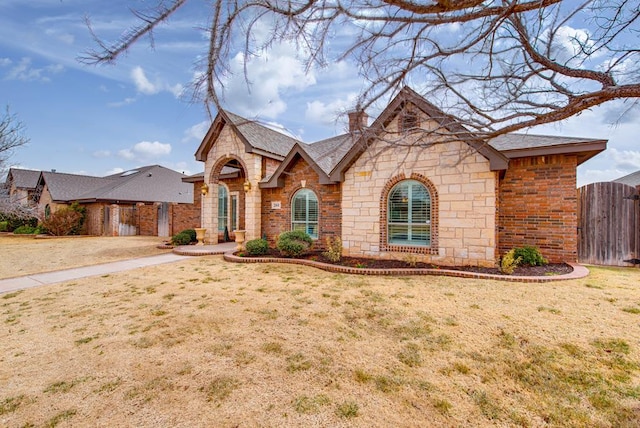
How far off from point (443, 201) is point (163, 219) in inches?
721

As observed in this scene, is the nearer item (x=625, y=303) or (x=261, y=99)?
(x=261, y=99)

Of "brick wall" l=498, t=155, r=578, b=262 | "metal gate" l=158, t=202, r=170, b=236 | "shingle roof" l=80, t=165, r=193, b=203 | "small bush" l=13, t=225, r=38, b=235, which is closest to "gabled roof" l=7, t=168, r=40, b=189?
"small bush" l=13, t=225, r=38, b=235

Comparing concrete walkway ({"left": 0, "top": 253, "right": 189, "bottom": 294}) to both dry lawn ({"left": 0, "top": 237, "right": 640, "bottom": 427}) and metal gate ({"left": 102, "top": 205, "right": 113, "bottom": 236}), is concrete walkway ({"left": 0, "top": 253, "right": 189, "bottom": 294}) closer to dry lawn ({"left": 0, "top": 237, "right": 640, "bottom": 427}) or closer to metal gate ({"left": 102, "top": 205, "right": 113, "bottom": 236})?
dry lawn ({"left": 0, "top": 237, "right": 640, "bottom": 427})

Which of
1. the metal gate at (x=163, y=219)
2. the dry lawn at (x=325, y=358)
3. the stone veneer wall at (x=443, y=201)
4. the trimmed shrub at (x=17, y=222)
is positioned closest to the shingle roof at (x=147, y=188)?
the metal gate at (x=163, y=219)

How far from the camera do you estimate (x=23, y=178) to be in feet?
93.3

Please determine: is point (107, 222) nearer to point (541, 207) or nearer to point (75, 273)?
point (75, 273)

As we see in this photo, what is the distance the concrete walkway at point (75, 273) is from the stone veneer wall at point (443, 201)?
7.09m

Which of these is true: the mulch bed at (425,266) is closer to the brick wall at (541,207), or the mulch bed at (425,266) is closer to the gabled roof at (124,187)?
the brick wall at (541,207)

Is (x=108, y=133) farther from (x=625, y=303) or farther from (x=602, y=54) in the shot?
(x=625, y=303)

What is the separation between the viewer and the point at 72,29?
2.87 meters

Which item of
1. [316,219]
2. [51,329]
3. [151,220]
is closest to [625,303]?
[316,219]

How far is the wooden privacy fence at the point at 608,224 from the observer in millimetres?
7957

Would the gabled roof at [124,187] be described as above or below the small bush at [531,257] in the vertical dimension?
above

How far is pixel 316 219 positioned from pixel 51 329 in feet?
25.9
